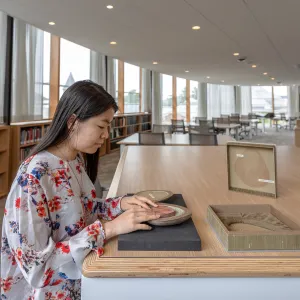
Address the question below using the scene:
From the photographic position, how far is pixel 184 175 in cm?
168

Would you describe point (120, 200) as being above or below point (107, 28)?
below

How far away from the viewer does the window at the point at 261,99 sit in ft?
66.1

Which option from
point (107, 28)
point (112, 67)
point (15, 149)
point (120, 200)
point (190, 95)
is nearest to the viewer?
point (120, 200)

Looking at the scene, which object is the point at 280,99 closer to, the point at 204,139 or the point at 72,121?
the point at 204,139

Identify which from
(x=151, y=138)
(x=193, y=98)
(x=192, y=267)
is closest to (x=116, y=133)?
(x=151, y=138)

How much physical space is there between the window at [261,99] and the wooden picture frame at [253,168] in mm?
20112

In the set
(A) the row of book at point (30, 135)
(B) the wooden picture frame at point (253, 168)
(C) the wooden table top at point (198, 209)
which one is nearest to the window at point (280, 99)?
(A) the row of book at point (30, 135)

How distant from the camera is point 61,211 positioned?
883mm

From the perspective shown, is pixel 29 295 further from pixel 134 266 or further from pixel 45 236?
pixel 134 266

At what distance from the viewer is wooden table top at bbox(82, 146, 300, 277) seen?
68cm

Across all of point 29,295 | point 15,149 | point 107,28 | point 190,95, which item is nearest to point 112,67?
point 107,28

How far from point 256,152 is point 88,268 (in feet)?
2.79

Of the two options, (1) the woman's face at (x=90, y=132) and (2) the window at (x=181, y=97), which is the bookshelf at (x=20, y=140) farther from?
(2) the window at (x=181, y=97)

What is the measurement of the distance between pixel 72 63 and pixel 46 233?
741cm
